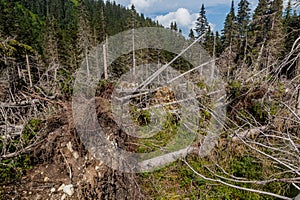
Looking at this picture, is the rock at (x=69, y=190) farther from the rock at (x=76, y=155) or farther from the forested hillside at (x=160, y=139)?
the rock at (x=76, y=155)

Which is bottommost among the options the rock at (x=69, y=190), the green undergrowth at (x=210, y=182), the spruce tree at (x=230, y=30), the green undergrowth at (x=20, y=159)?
the green undergrowth at (x=210, y=182)

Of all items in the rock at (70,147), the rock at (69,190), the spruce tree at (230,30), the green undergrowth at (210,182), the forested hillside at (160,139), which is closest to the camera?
the forested hillside at (160,139)

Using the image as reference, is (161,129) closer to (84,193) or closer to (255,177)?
(255,177)

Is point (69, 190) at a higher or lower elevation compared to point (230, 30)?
lower

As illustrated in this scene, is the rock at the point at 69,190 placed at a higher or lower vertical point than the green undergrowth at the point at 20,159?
lower

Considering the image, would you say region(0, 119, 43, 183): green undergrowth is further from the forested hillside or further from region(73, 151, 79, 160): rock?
region(73, 151, 79, 160): rock

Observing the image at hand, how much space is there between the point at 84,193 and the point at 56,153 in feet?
1.93

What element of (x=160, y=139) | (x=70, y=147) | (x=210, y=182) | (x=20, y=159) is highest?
(x=70, y=147)

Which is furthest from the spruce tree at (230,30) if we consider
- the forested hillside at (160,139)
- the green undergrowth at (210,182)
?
the green undergrowth at (210,182)

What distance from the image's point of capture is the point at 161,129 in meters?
4.73

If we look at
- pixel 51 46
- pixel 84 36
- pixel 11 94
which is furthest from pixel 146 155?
pixel 51 46

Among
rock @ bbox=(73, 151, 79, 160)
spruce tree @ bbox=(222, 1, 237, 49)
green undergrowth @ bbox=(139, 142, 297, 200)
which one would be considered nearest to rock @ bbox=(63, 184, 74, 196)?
rock @ bbox=(73, 151, 79, 160)

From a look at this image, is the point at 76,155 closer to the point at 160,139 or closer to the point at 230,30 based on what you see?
the point at 160,139

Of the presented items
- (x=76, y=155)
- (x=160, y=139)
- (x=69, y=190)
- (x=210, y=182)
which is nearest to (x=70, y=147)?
(x=76, y=155)
